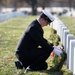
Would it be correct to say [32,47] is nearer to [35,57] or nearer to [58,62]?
[35,57]

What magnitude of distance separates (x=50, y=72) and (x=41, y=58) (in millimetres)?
390

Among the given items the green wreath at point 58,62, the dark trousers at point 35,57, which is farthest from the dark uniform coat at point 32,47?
the green wreath at point 58,62

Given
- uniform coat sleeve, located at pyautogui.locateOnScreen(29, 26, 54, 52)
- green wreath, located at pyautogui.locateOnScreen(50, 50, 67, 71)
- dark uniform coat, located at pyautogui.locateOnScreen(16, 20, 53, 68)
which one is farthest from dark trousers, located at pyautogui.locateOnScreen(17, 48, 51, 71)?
green wreath, located at pyautogui.locateOnScreen(50, 50, 67, 71)

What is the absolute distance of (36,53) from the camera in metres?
8.04

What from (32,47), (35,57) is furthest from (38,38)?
(35,57)

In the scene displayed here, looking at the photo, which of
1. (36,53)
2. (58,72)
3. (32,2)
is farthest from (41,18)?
(32,2)

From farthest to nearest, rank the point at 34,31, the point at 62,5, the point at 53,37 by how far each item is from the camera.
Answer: the point at 62,5
the point at 53,37
the point at 34,31

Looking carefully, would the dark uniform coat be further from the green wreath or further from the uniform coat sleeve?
the green wreath

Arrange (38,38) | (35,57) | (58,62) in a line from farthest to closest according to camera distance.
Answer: (58,62) < (35,57) < (38,38)

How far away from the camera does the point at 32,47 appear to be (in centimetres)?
809

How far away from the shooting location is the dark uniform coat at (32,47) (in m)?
7.92

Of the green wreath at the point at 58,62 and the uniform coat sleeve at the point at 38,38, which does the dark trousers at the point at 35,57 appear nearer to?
the uniform coat sleeve at the point at 38,38

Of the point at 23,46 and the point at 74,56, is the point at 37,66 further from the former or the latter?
the point at 74,56

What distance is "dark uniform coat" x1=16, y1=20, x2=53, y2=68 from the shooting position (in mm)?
7918
